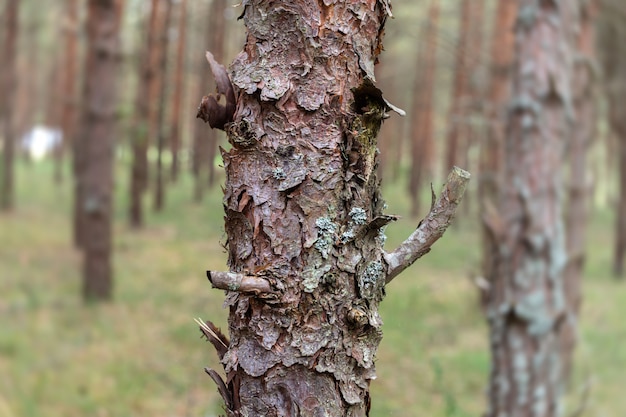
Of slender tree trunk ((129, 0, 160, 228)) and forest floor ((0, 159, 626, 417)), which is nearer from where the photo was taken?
forest floor ((0, 159, 626, 417))

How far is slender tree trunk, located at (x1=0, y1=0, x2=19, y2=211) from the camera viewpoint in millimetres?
12555

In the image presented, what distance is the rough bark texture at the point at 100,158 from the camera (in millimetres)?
7629

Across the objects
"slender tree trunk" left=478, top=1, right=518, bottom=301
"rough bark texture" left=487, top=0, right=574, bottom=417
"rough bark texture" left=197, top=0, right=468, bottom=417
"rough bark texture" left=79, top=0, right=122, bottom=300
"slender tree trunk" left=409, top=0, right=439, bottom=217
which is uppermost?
"slender tree trunk" left=409, top=0, right=439, bottom=217

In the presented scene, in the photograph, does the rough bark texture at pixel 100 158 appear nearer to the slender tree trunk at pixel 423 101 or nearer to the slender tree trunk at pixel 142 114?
the slender tree trunk at pixel 142 114

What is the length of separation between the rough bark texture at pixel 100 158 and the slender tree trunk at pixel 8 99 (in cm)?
588

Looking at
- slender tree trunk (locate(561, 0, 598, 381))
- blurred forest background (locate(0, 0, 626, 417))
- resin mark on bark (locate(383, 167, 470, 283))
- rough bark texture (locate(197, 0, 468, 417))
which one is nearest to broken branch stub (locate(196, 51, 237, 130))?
rough bark texture (locate(197, 0, 468, 417))

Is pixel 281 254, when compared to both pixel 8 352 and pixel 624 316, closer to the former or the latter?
pixel 8 352

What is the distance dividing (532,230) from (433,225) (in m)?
2.90

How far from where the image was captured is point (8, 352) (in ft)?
18.2

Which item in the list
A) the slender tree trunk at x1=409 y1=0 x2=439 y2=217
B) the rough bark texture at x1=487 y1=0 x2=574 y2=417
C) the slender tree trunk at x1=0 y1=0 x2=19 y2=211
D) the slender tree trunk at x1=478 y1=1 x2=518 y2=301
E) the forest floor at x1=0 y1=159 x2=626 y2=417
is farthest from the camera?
the slender tree trunk at x1=409 y1=0 x2=439 y2=217

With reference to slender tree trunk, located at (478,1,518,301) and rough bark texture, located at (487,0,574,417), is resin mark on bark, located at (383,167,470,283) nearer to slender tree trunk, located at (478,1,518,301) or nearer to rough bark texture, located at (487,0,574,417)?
rough bark texture, located at (487,0,574,417)

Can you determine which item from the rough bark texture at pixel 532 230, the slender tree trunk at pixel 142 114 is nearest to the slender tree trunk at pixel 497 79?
the rough bark texture at pixel 532 230

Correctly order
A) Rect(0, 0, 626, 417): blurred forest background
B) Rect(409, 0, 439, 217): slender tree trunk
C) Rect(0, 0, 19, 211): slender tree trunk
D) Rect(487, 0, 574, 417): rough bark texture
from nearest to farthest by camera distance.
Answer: Rect(487, 0, 574, 417): rough bark texture
Rect(0, 0, 626, 417): blurred forest background
Rect(0, 0, 19, 211): slender tree trunk
Rect(409, 0, 439, 217): slender tree trunk

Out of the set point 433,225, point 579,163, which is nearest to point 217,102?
point 433,225
